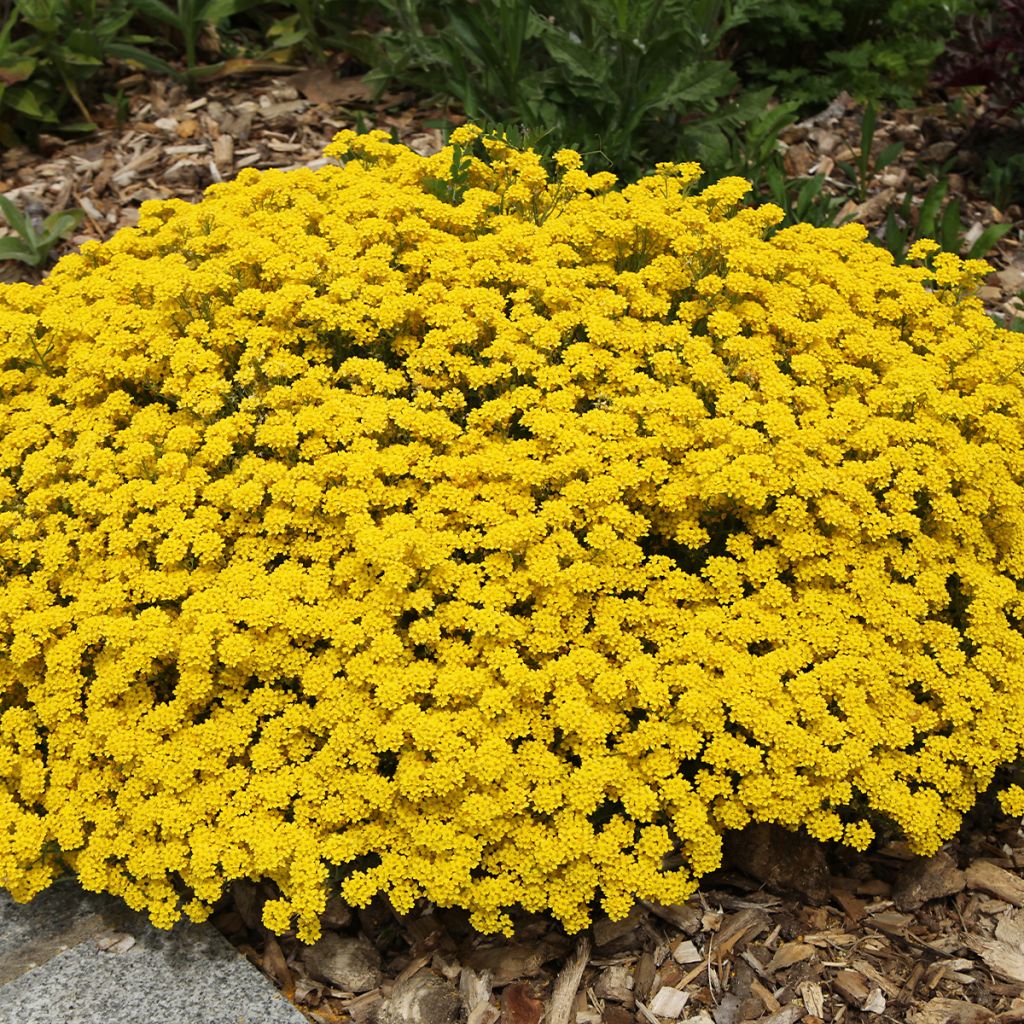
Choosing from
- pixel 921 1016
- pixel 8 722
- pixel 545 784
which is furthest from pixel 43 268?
pixel 921 1016

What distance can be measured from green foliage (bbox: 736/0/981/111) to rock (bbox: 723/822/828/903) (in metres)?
4.10

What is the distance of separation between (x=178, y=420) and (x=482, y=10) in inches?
118

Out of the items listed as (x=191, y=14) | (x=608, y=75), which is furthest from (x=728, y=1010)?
(x=191, y=14)

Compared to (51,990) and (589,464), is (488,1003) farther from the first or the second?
(589,464)

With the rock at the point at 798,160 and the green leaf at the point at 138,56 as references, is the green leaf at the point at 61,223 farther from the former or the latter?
the rock at the point at 798,160

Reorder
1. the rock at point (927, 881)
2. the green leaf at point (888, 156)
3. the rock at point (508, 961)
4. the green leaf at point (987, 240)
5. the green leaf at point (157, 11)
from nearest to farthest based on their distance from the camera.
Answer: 1. the rock at point (508, 961)
2. the rock at point (927, 881)
3. the green leaf at point (987, 240)
4. the green leaf at point (888, 156)
5. the green leaf at point (157, 11)

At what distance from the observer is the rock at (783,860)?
2859 mm

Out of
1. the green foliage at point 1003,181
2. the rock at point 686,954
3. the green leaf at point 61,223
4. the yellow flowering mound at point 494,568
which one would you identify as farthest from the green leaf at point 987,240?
the green leaf at point 61,223

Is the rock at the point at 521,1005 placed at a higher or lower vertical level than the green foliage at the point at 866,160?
lower

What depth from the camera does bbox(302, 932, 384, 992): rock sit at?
8.98 feet

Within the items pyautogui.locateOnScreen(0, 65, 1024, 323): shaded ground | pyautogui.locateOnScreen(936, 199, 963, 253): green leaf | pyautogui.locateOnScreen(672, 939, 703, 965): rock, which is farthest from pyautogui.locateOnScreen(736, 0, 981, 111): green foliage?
pyautogui.locateOnScreen(672, 939, 703, 965): rock

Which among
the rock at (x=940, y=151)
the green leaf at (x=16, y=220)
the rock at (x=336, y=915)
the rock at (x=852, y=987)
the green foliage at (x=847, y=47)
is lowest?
the rock at (x=852, y=987)

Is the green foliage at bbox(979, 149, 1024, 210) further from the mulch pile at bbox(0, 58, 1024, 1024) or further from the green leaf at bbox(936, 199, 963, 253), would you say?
the mulch pile at bbox(0, 58, 1024, 1024)

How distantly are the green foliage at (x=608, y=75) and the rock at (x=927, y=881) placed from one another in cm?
314
